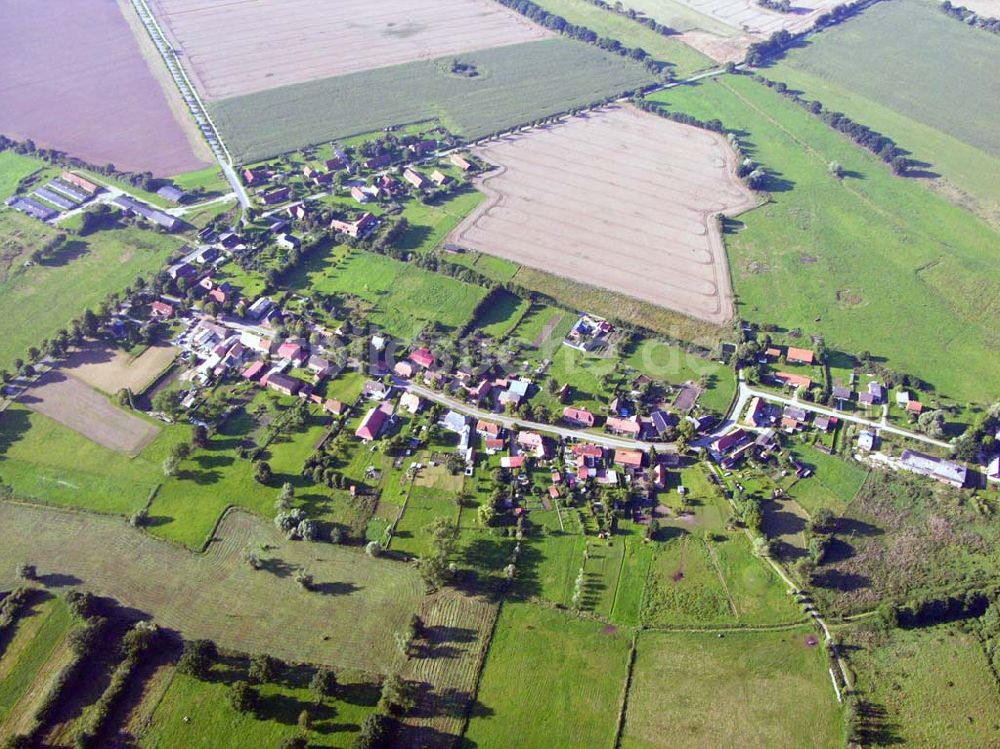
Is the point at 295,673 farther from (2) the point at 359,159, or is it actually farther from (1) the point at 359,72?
(1) the point at 359,72

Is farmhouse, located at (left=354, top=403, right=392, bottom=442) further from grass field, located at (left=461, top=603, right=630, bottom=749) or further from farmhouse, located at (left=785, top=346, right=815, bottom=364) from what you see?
farmhouse, located at (left=785, top=346, right=815, bottom=364)

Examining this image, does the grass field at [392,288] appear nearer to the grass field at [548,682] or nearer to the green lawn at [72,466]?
the green lawn at [72,466]

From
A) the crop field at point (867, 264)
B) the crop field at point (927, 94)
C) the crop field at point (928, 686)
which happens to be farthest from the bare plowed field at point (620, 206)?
the crop field at point (928, 686)

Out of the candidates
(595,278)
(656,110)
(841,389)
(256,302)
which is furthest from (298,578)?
(656,110)

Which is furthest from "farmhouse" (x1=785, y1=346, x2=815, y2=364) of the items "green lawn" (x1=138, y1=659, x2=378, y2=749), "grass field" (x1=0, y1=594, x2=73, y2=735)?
"grass field" (x1=0, y1=594, x2=73, y2=735)

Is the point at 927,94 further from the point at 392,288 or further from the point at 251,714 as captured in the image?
the point at 251,714

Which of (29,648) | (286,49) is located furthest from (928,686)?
(286,49)
